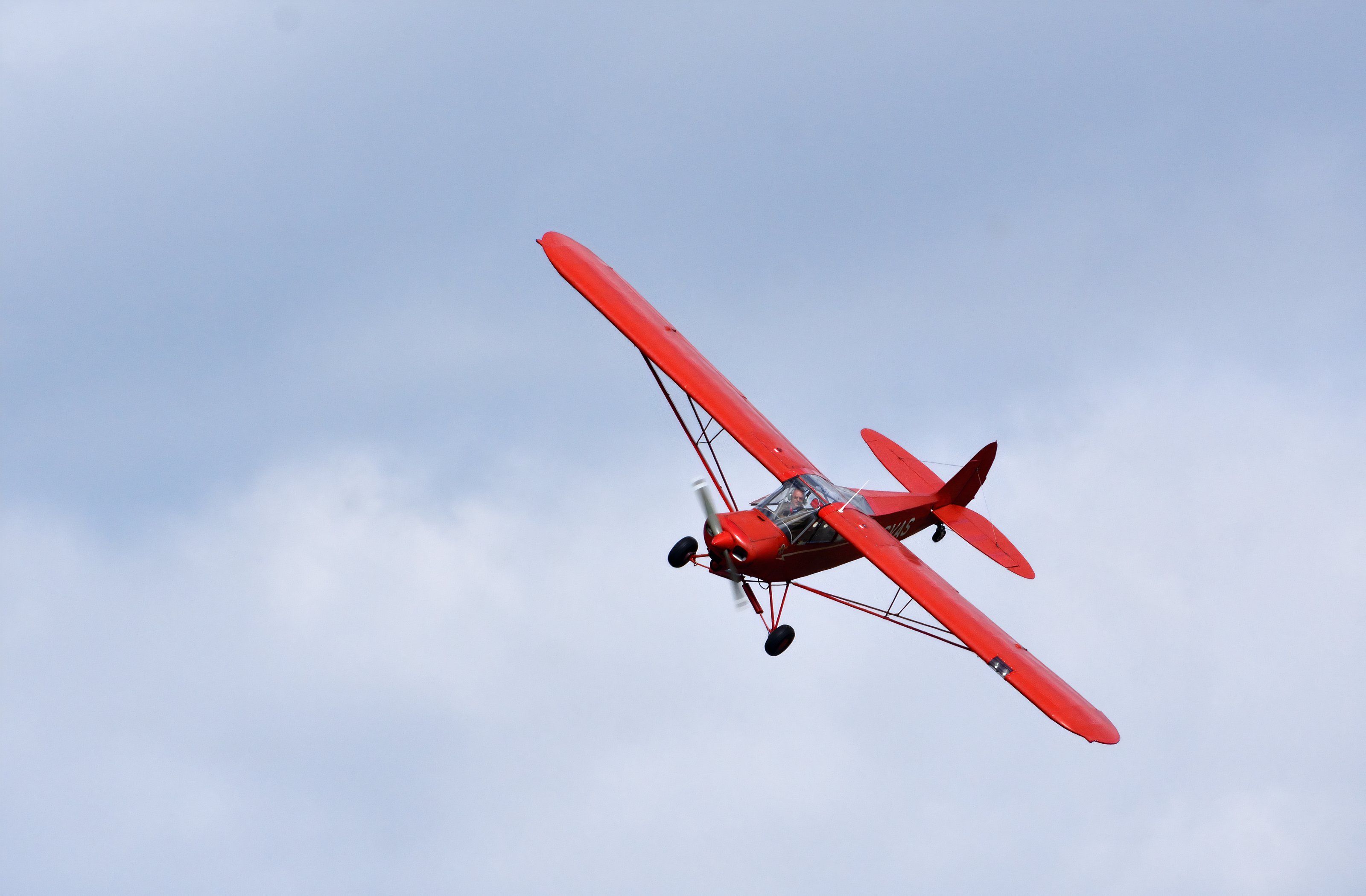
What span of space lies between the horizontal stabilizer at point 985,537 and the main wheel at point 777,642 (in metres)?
6.24

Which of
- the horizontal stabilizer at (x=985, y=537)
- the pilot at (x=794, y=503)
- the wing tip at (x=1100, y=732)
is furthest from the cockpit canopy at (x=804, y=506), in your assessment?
the wing tip at (x=1100, y=732)

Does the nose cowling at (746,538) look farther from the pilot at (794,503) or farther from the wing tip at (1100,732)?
the wing tip at (1100,732)

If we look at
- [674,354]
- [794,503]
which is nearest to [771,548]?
[794,503]

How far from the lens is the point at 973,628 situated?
1112 inches

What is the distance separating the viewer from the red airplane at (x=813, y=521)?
2798cm

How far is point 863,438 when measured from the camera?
36688 mm

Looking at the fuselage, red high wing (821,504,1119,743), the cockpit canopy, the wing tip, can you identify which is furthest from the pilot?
the wing tip

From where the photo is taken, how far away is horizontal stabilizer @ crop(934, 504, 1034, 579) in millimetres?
33594

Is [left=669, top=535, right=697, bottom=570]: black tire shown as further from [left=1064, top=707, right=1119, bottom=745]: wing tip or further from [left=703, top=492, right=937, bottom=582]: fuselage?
[left=1064, top=707, right=1119, bottom=745]: wing tip

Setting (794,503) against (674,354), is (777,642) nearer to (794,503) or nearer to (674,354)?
(794,503)

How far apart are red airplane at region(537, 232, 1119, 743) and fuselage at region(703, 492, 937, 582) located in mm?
24

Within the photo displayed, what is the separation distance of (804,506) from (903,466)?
5.36m

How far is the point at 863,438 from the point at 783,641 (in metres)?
8.26

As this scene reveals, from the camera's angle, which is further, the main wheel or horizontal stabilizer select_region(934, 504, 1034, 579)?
horizontal stabilizer select_region(934, 504, 1034, 579)
